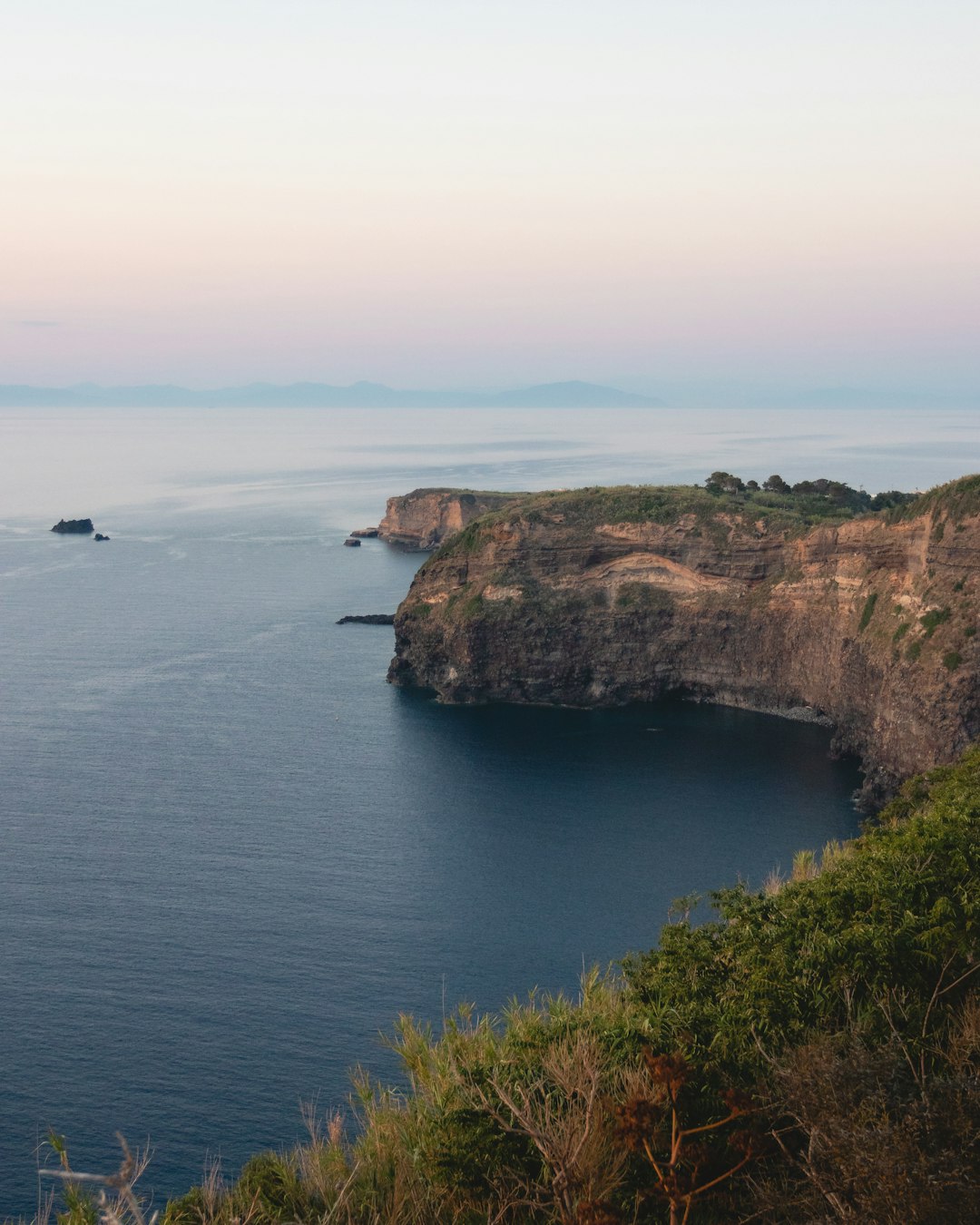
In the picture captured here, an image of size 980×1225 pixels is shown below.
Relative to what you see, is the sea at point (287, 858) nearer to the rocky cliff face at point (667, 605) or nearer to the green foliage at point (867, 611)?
the rocky cliff face at point (667, 605)

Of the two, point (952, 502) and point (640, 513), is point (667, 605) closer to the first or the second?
point (640, 513)

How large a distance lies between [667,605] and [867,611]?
2238 cm

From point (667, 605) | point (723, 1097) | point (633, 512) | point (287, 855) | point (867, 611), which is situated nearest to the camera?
point (723, 1097)

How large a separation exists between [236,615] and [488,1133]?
131497 millimetres

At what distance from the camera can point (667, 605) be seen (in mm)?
116750

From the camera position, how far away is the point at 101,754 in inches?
3782

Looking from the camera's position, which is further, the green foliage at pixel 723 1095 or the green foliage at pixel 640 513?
the green foliage at pixel 640 513

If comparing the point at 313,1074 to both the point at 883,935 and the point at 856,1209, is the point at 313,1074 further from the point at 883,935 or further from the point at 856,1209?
the point at 856,1209

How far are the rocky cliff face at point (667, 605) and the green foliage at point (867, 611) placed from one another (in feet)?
0.55

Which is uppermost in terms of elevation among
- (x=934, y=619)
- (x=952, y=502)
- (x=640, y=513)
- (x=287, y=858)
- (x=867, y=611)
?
(x=952, y=502)

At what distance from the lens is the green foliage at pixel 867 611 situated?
99375 mm

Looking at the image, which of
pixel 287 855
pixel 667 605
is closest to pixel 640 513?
pixel 667 605

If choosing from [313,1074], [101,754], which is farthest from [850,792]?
[101,754]

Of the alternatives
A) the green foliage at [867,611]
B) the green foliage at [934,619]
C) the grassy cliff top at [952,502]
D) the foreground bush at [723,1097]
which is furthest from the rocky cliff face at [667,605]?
the foreground bush at [723,1097]
